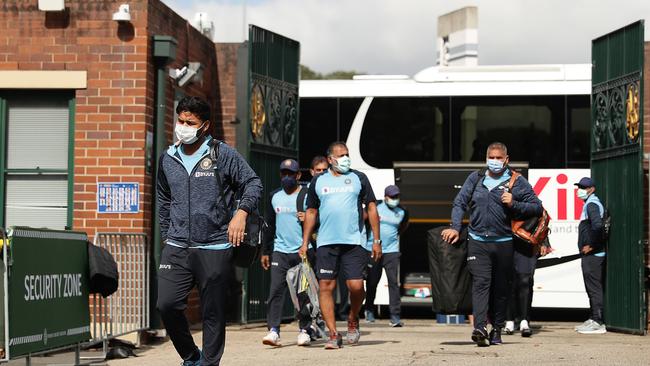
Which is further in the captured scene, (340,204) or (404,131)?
(404,131)

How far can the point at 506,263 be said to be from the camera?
12.8m

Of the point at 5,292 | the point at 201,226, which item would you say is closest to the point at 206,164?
the point at 201,226

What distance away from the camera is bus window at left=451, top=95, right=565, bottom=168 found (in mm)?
19781

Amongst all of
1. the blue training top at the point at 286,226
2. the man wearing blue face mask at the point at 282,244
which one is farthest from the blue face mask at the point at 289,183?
the blue training top at the point at 286,226

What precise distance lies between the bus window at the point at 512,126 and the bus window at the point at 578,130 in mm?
120

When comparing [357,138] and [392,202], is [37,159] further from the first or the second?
[357,138]

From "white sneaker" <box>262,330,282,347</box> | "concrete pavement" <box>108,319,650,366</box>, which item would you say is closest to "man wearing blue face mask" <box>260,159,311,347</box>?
"white sneaker" <box>262,330,282,347</box>

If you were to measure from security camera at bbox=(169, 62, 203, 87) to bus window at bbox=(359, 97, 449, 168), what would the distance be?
15.2ft

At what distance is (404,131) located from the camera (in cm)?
2022

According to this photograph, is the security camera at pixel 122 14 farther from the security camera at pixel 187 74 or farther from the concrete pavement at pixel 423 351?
the concrete pavement at pixel 423 351

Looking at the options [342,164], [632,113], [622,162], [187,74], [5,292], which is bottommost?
[5,292]

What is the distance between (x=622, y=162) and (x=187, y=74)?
5454 millimetres

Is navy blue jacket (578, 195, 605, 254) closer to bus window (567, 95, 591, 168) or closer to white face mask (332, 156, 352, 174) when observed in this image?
bus window (567, 95, 591, 168)

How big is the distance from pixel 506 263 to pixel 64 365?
14.4 feet
